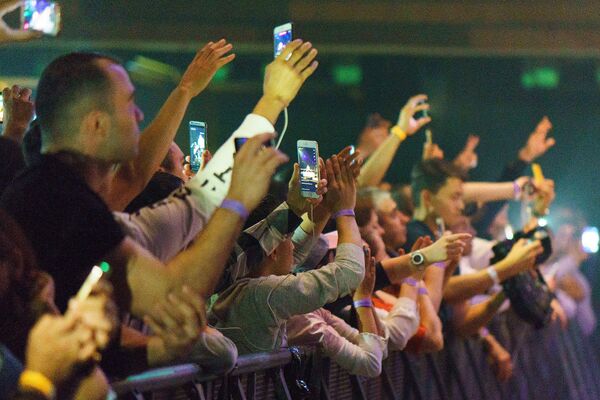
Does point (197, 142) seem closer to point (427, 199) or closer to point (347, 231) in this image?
point (347, 231)

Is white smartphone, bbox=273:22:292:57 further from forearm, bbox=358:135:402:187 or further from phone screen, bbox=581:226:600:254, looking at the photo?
phone screen, bbox=581:226:600:254

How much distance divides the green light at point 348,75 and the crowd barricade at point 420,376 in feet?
9.80

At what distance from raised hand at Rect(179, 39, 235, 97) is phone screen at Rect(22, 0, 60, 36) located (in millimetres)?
Result: 602

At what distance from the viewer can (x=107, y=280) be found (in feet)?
7.40

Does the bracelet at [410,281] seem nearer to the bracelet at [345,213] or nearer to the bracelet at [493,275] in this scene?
the bracelet at [345,213]

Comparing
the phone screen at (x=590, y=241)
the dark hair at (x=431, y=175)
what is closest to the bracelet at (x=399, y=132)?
the dark hair at (x=431, y=175)

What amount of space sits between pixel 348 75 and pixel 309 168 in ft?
21.8

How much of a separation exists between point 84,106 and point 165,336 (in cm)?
52

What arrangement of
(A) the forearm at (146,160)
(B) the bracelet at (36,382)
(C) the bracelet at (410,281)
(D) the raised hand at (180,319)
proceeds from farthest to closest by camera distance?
1. (C) the bracelet at (410,281)
2. (A) the forearm at (146,160)
3. (D) the raised hand at (180,319)
4. (B) the bracelet at (36,382)

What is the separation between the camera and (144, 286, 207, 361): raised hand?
2209 mm

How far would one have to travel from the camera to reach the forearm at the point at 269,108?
8.35ft

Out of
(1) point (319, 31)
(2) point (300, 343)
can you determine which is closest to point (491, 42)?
(1) point (319, 31)

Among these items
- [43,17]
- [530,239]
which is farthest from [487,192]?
[43,17]

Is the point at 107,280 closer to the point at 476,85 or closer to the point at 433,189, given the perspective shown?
the point at 433,189
